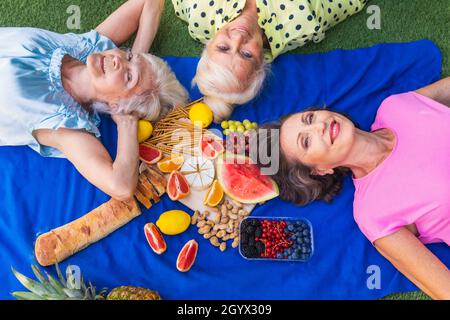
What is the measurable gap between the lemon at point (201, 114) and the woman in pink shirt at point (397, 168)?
1.70 feet

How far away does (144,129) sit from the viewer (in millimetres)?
2949

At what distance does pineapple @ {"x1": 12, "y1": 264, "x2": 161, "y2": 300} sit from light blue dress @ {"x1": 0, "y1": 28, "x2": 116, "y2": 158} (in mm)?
868

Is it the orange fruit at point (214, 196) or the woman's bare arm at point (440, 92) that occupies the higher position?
the woman's bare arm at point (440, 92)

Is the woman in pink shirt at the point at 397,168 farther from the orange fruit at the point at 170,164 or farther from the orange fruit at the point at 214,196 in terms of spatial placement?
the orange fruit at the point at 170,164

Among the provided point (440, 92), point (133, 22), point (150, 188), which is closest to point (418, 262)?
point (440, 92)

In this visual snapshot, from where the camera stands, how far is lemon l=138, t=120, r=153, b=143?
9.65 feet

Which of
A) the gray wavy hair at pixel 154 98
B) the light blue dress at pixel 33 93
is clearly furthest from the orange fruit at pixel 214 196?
the light blue dress at pixel 33 93

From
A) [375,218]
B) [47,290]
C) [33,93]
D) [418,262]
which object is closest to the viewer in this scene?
[47,290]

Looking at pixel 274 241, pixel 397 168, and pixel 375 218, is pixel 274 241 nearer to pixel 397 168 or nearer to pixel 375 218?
pixel 375 218

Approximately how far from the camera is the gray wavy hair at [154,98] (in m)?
2.79

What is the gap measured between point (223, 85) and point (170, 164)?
24.8 inches

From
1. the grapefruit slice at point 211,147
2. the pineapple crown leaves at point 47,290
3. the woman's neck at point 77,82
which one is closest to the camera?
the pineapple crown leaves at point 47,290

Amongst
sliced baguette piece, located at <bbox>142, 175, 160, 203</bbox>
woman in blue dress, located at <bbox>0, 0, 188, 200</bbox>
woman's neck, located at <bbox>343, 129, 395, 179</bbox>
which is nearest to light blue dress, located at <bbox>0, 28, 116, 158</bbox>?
woman in blue dress, located at <bbox>0, 0, 188, 200</bbox>

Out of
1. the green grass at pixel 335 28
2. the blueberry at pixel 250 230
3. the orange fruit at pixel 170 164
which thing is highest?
the green grass at pixel 335 28
